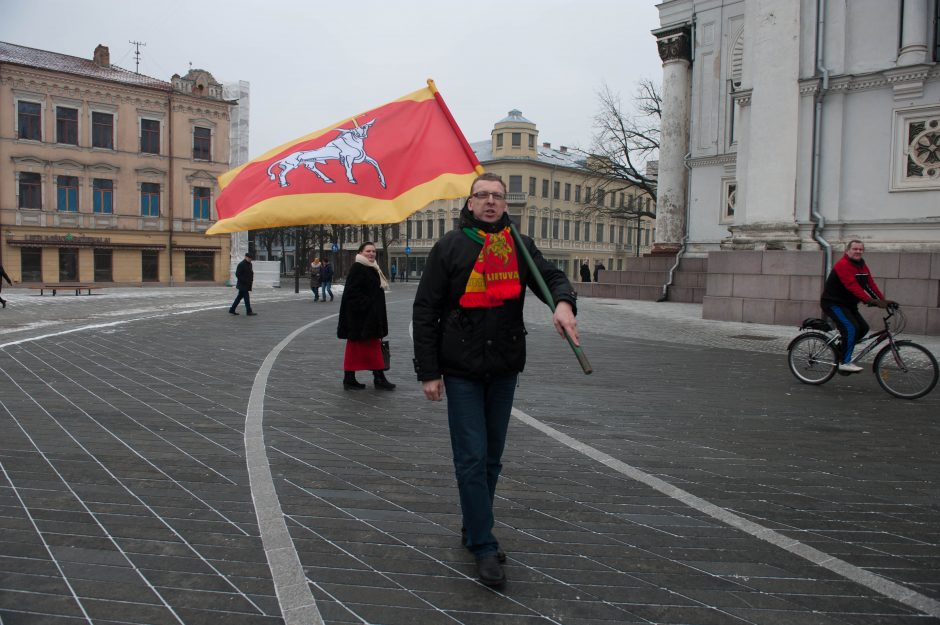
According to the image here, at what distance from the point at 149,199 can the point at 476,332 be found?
49671mm

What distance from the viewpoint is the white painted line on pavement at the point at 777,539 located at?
3330 millimetres

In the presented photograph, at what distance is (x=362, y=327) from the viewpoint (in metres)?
8.62

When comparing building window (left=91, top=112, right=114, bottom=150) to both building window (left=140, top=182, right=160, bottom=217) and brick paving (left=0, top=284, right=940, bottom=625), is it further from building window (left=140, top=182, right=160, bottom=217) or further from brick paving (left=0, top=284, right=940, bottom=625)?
brick paving (left=0, top=284, right=940, bottom=625)

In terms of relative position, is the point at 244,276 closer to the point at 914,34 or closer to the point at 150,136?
the point at 914,34

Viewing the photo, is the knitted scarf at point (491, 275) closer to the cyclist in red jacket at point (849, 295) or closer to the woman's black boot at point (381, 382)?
the woman's black boot at point (381, 382)

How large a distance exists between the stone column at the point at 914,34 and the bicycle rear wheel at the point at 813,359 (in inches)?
387

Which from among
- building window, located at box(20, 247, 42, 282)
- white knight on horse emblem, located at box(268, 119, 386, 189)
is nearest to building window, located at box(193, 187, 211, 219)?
building window, located at box(20, 247, 42, 282)

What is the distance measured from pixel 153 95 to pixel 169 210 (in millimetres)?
7342

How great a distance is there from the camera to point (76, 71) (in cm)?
4562

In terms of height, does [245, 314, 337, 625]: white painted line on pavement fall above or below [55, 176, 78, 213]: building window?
below

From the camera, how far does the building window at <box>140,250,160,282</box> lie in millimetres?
47625

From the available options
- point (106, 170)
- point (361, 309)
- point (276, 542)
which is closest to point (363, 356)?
point (361, 309)

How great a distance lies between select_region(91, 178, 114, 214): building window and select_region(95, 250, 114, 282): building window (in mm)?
2647

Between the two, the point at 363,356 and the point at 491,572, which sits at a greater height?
the point at 363,356
